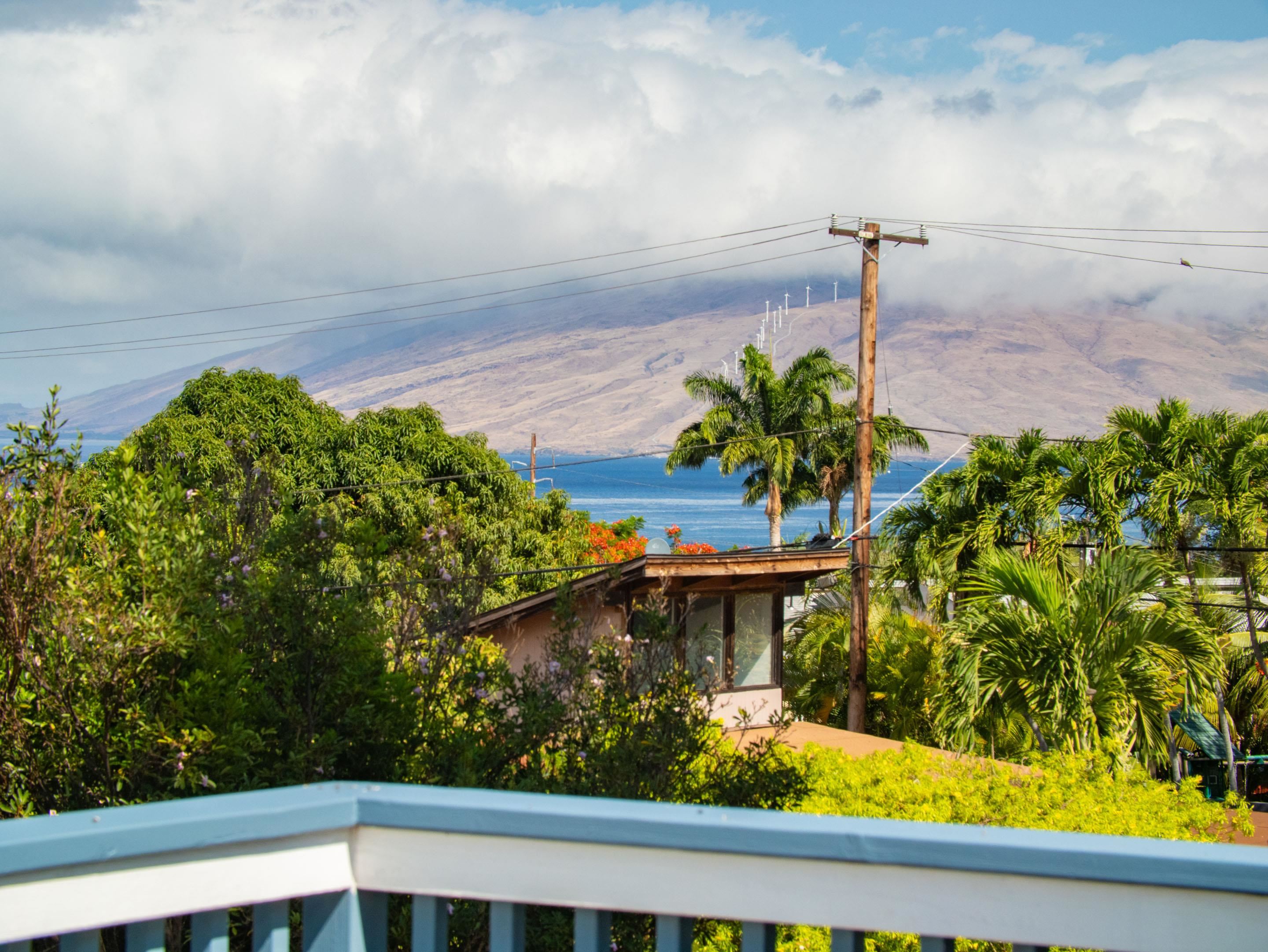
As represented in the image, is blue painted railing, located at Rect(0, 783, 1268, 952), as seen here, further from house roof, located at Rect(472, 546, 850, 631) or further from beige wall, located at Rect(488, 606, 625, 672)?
beige wall, located at Rect(488, 606, 625, 672)

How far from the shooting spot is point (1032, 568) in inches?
496

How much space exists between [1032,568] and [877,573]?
8596mm

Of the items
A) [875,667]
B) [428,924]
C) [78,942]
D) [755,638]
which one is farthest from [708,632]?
[78,942]

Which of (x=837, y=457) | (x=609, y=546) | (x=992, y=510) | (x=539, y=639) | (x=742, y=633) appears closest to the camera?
(x=539, y=639)

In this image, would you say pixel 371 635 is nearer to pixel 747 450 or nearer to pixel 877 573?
pixel 877 573

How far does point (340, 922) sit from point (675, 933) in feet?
1.59

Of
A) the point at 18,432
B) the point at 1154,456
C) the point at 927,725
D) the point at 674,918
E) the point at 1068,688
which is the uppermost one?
the point at 1154,456

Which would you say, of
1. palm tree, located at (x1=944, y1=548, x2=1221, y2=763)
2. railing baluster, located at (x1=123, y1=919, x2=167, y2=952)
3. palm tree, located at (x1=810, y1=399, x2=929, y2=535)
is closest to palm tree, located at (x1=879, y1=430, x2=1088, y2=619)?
palm tree, located at (x1=944, y1=548, x2=1221, y2=763)

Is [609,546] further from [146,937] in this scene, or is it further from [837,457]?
[146,937]

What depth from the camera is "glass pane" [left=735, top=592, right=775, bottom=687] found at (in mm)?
20094

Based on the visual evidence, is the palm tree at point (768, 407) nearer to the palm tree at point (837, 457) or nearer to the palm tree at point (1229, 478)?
the palm tree at point (837, 457)

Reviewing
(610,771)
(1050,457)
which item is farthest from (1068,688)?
(610,771)

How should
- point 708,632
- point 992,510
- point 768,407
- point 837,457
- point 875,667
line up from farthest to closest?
1. point 837,457
2. point 768,407
3. point 875,667
4. point 708,632
5. point 992,510

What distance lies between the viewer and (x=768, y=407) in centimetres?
4028
